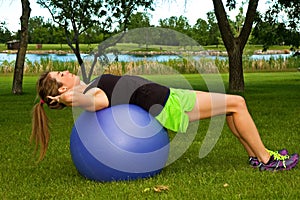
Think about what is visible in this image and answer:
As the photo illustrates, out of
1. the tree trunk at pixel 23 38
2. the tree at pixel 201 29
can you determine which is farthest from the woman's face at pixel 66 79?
the tree at pixel 201 29

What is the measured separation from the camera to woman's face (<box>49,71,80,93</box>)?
5.14 meters

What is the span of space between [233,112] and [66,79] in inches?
62.0

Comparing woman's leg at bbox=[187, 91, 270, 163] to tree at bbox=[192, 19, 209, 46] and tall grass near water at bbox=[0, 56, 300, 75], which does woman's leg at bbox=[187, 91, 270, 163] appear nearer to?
tall grass near water at bbox=[0, 56, 300, 75]

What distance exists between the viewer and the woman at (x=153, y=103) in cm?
512

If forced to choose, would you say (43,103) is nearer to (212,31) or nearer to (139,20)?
(139,20)

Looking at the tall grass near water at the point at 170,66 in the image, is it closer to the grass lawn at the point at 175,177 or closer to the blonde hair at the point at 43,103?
the grass lawn at the point at 175,177

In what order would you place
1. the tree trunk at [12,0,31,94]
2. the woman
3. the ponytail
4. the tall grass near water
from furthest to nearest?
the tall grass near water → the tree trunk at [12,0,31,94] → the ponytail → the woman

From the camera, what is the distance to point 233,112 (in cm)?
537

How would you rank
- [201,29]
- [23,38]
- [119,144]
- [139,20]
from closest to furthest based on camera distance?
[119,144] → [23,38] → [139,20] → [201,29]

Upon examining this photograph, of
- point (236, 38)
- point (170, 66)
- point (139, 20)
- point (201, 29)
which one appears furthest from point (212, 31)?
point (236, 38)

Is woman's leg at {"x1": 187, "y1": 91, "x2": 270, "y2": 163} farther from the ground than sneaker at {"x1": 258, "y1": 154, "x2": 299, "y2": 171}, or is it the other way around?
woman's leg at {"x1": 187, "y1": 91, "x2": 270, "y2": 163}

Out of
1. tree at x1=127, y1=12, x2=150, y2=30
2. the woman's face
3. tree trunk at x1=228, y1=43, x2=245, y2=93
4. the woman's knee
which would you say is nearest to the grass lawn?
the woman's knee

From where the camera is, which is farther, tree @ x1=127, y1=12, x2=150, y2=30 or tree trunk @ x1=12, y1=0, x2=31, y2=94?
tree @ x1=127, y1=12, x2=150, y2=30

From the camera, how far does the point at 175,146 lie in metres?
7.07
